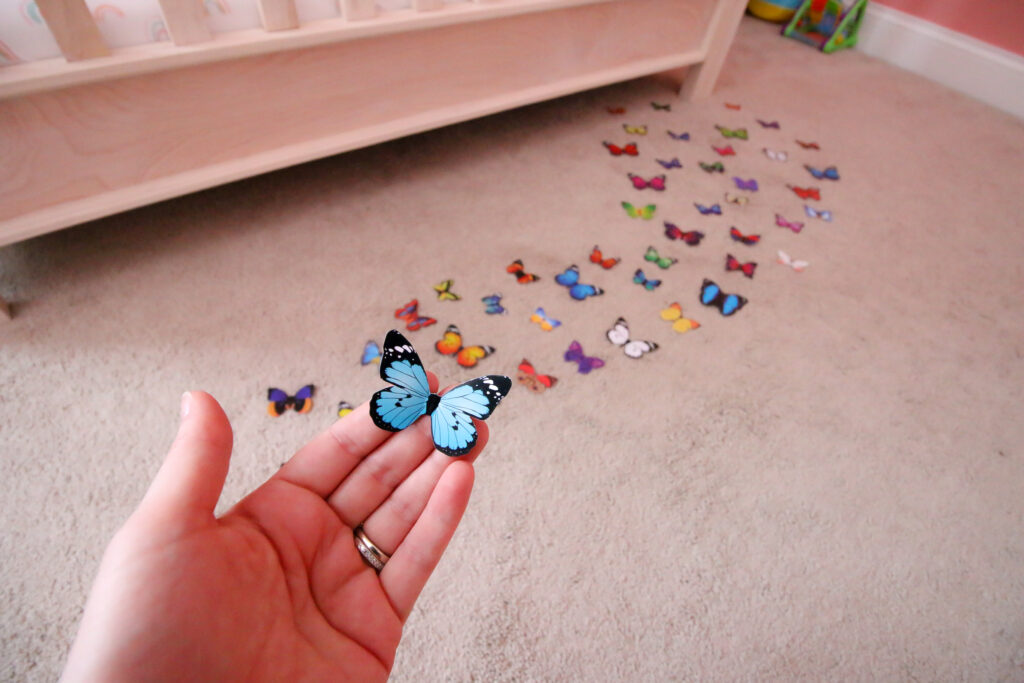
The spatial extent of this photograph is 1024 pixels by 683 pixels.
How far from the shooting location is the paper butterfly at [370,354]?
117 centimetres

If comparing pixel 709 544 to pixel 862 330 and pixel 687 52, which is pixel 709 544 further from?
pixel 687 52

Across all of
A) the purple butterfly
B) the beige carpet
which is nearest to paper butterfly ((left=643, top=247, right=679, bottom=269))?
the beige carpet

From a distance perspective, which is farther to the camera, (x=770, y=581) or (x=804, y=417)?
(x=804, y=417)

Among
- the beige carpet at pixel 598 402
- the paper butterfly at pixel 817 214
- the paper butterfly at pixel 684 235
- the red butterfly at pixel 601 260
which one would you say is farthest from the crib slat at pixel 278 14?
the paper butterfly at pixel 817 214

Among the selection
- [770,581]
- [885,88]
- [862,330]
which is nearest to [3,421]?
[770,581]

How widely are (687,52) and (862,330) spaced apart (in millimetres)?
1304

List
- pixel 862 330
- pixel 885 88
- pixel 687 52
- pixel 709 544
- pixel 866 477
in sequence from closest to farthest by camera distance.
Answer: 1. pixel 709 544
2. pixel 866 477
3. pixel 862 330
4. pixel 687 52
5. pixel 885 88

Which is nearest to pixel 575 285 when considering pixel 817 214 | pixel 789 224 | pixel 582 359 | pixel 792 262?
pixel 582 359

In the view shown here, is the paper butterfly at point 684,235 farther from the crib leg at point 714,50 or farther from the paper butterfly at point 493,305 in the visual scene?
the crib leg at point 714,50

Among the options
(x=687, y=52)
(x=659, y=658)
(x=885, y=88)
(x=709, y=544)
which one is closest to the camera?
(x=659, y=658)

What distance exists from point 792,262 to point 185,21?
1591 mm

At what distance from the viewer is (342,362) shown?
1.17m

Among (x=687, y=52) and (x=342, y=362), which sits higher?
(x=687, y=52)

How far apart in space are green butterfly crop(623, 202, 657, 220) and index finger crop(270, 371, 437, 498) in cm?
115
